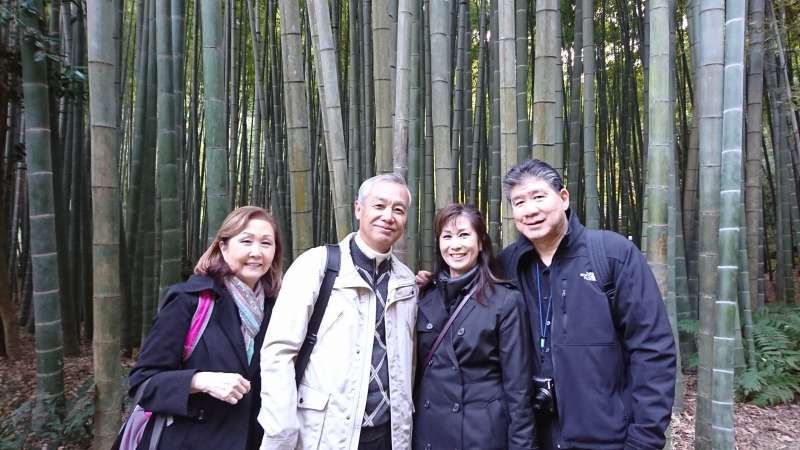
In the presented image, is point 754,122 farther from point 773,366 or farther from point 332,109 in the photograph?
point 332,109

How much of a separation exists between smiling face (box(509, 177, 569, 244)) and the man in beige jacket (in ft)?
1.05

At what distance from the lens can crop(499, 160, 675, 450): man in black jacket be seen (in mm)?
1175

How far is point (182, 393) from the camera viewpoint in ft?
3.93

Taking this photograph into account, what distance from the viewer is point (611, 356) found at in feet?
4.05

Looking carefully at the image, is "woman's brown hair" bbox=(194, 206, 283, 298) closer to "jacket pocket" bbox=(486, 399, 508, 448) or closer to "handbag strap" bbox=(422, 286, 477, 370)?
"handbag strap" bbox=(422, 286, 477, 370)

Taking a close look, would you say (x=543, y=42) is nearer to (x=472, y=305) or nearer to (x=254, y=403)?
(x=472, y=305)

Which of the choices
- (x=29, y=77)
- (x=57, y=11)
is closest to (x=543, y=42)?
(x=29, y=77)

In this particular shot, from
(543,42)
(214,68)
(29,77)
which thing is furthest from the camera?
(29,77)

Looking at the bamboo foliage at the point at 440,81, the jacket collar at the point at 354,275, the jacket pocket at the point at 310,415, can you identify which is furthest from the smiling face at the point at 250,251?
the bamboo foliage at the point at 440,81

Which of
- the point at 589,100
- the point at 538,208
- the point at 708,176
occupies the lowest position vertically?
the point at 538,208

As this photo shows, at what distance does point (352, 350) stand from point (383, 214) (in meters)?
0.37

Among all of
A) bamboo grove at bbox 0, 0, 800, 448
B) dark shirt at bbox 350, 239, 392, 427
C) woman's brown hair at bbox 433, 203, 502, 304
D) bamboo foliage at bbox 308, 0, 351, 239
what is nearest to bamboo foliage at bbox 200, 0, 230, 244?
bamboo grove at bbox 0, 0, 800, 448

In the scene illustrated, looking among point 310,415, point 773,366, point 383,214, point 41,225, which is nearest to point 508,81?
point 383,214

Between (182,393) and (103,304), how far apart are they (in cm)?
114
